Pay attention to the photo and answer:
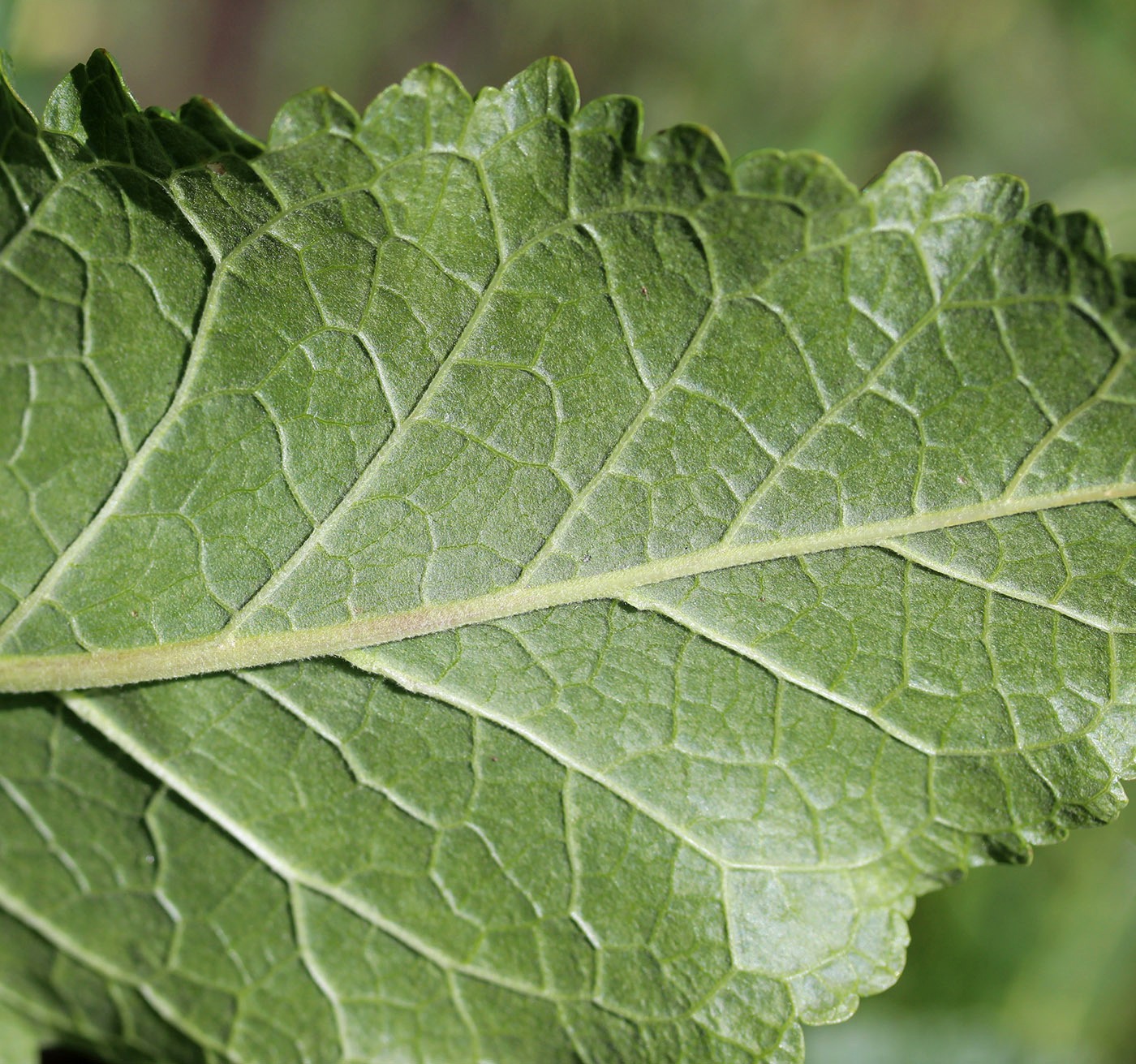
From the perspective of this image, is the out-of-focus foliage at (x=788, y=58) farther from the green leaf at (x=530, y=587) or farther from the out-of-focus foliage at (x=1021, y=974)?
the green leaf at (x=530, y=587)

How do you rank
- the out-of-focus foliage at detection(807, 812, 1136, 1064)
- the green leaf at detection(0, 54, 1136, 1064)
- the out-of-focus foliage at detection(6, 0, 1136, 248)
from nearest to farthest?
the green leaf at detection(0, 54, 1136, 1064) → the out-of-focus foliage at detection(807, 812, 1136, 1064) → the out-of-focus foliage at detection(6, 0, 1136, 248)

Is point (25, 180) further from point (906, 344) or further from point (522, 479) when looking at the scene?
point (906, 344)

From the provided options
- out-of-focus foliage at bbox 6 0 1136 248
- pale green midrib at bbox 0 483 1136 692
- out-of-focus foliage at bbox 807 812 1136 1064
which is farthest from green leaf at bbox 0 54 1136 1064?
out-of-focus foliage at bbox 6 0 1136 248

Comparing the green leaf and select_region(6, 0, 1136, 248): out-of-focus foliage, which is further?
select_region(6, 0, 1136, 248): out-of-focus foliage

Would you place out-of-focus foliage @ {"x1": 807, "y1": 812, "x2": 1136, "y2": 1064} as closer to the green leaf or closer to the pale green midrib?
the green leaf

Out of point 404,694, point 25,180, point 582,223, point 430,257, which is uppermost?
point 582,223

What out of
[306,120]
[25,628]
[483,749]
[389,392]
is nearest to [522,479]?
[389,392]

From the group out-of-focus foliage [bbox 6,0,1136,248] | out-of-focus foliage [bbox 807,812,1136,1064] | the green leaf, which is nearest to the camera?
the green leaf

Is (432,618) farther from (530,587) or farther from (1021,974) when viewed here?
(1021,974)
